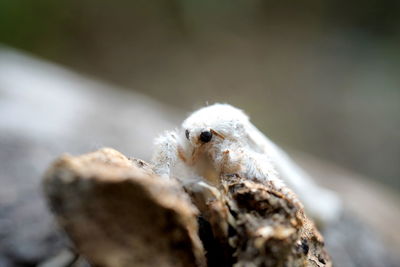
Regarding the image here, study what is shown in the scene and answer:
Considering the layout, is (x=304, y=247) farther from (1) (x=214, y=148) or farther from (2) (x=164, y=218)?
(1) (x=214, y=148)

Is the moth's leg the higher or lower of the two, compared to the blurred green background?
lower

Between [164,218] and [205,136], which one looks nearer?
[164,218]

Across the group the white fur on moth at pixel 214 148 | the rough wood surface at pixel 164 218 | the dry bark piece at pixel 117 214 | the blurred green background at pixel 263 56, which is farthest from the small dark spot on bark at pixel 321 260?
the blurred green background at pixel 263 56

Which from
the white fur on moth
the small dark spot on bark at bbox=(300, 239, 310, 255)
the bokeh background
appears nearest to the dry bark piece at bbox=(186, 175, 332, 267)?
the small dark spot on bark at bbox=(300, 239, 310, 255)

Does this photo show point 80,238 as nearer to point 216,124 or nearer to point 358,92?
point 216,124

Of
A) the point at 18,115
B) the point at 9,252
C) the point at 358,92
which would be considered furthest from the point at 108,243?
the point at 358,92

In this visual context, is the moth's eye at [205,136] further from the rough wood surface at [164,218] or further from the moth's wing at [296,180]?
the rough wood surface at [164,218]

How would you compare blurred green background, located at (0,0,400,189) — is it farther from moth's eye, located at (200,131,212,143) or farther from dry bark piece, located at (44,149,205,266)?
dry bark piece, located at (44,149,205,266)

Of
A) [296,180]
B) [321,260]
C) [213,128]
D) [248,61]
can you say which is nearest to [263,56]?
[248,61]
